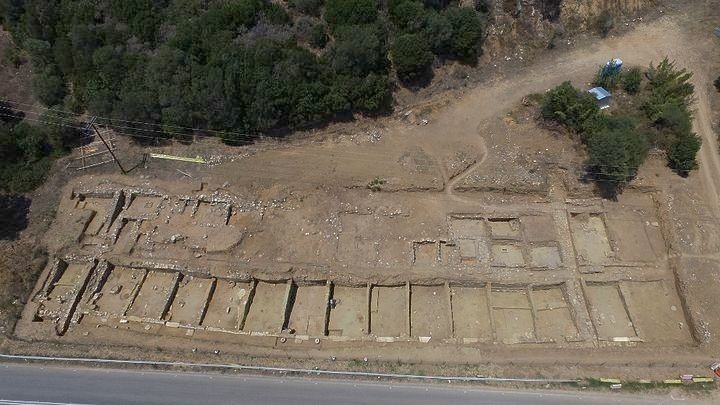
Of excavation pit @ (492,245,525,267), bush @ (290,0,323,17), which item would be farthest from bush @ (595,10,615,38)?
bush @ (290,0,323,17)

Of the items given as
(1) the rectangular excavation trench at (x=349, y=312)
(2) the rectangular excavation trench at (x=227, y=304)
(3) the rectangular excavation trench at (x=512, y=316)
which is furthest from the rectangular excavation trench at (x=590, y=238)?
(2) the rectangular excavation trench at (x=227, y=304)

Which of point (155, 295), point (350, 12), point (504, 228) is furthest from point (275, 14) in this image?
point (504, 228)

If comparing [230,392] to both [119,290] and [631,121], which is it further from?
[631,121]

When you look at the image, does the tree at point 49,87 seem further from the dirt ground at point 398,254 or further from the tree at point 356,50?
the tree at point 356,50

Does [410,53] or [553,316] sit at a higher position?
[410,53]

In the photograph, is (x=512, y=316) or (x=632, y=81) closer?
(x=512, y=316)

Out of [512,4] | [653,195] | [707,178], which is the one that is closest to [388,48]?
[512,4]
